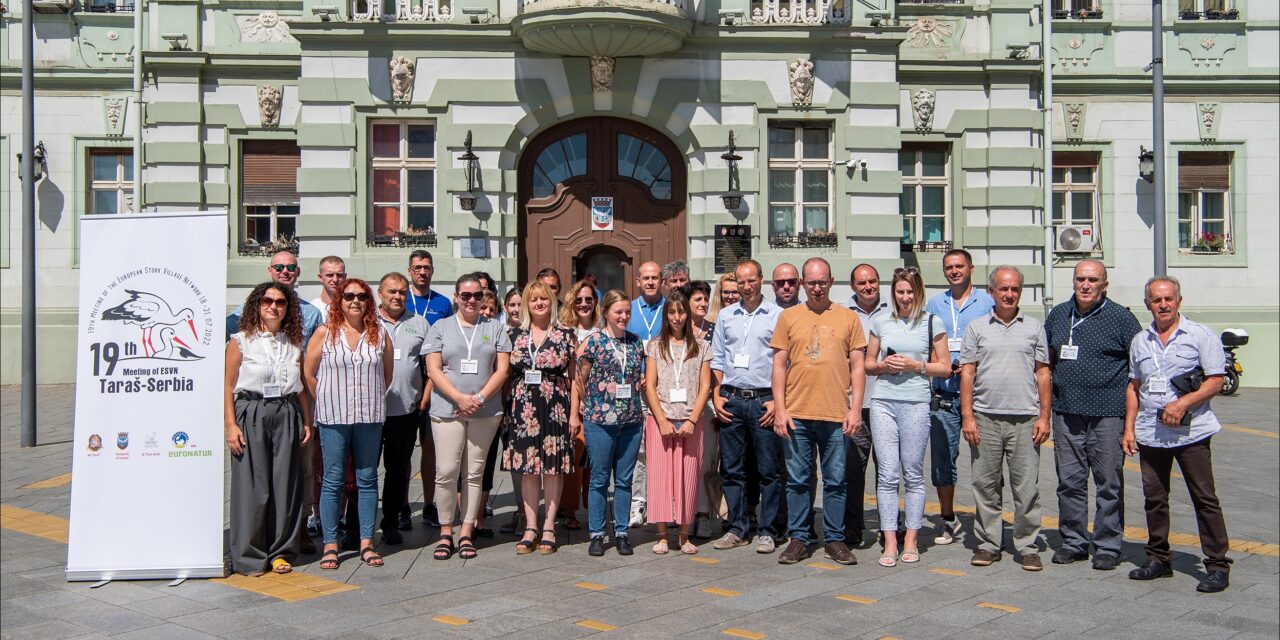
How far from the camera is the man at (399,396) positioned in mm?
8250

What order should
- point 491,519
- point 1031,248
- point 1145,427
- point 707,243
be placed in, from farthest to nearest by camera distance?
point 1031,248, point 707,243, point 491,519, point 1145,427

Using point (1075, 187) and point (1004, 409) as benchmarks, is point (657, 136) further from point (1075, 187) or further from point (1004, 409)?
point (1004, 409)

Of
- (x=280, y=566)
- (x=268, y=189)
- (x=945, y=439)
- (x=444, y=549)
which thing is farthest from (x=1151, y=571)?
(x=268, y=189)

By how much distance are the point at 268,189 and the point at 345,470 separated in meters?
11.8

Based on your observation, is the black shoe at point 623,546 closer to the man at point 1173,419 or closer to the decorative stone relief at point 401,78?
the man at point 1173,419

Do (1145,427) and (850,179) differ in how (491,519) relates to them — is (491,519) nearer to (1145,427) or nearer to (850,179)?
(1145,427)

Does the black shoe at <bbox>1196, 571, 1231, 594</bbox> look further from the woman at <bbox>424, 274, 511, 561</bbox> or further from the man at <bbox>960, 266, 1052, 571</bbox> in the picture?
the woman at <bbox>424, 274, 511, 561</bbox>

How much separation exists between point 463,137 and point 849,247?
5.96m

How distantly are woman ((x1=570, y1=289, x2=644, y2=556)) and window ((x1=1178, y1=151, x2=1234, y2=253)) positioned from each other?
16.2 meters

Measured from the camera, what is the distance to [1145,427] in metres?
7.59

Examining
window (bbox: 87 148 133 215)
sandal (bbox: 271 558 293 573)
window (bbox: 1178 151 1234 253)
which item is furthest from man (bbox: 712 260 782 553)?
window (bbox: 1178 151 1234 253)

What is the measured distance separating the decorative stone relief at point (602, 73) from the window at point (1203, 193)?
11.0 metres

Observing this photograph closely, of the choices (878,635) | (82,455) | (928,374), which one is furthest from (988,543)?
(82,455)

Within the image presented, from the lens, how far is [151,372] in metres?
7.70
